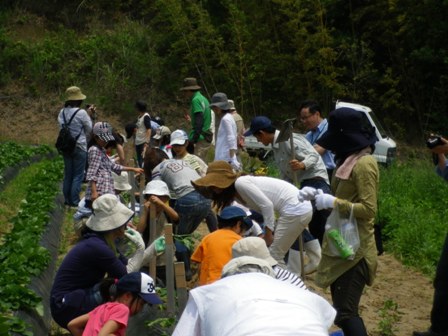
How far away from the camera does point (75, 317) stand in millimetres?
6355

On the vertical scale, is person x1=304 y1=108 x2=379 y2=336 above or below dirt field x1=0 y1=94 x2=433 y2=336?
above

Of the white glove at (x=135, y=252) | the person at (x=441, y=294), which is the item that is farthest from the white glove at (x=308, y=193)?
the white glove at (x=135, y=252)

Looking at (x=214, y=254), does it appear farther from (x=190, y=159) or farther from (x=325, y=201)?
(x=190, y=159)

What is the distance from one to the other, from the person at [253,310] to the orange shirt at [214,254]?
8.06ft

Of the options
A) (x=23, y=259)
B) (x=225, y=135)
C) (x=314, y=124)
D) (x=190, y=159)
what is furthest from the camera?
(x=225, y=135)

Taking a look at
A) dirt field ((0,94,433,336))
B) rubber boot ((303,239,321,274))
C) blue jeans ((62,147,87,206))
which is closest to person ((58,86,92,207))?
blue jeans ((62,147,87,206))

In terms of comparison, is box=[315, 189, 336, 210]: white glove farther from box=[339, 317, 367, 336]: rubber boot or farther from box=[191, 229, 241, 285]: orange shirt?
box=[339, 317, 367, 336]: rubber boot

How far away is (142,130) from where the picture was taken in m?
15.0

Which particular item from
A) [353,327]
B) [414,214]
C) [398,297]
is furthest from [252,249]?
[414,214]

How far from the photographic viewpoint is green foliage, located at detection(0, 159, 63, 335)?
6.81m

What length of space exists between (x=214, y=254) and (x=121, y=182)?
15.0 ft

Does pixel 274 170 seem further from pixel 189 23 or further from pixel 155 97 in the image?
pixel 155 97

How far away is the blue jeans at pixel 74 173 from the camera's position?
12.5 m

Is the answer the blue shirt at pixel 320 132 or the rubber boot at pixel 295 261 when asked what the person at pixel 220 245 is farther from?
the blue shirt at pixel 320 132
